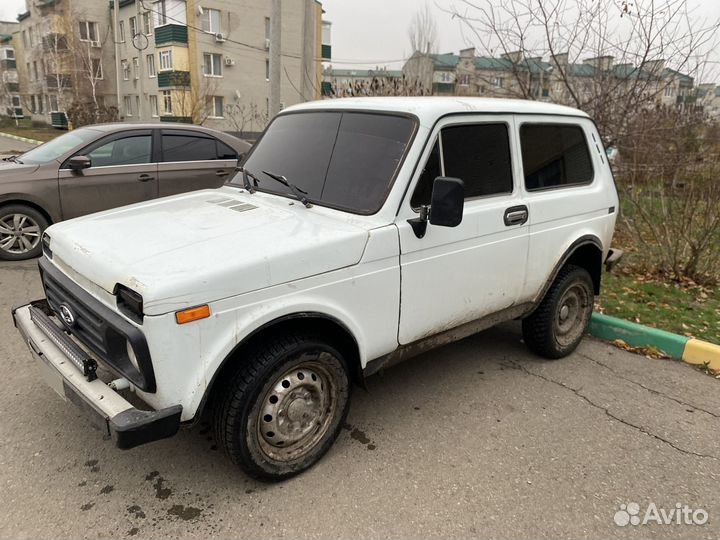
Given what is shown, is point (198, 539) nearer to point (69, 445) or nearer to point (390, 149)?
point (69, 445)

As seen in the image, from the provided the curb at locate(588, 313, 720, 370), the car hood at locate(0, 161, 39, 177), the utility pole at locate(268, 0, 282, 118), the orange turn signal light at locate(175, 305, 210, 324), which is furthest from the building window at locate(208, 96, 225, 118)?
the orange turn signal light at locate(175, 305, 210, 324)

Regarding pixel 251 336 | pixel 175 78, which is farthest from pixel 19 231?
pixel 175 78

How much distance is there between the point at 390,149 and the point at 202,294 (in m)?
1.43

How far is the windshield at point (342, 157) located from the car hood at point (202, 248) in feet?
0.59

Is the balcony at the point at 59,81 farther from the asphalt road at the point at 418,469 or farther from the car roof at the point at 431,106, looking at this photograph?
the asphalt road at the point at 418,469

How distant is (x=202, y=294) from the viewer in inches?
89.1

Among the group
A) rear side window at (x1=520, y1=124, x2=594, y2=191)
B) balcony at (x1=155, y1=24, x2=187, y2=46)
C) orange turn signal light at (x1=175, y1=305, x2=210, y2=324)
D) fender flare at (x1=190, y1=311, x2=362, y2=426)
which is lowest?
fender flare at (x1=190, y1=311, x2=362, y2=426)

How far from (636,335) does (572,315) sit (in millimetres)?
723

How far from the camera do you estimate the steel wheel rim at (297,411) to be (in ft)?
8.71

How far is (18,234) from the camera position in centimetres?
639

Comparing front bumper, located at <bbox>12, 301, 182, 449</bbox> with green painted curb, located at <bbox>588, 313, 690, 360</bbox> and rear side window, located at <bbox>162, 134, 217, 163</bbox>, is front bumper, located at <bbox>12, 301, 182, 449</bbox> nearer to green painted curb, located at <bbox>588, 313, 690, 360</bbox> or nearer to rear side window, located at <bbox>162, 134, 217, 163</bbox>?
green painted curb, located at <bbox>588, 313, 690, 360</bbox>

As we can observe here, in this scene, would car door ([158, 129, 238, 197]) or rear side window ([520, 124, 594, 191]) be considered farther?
car door ([158, 129, 238, 197])

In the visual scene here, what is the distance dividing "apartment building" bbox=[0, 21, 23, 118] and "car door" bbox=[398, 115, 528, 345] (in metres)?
61.8

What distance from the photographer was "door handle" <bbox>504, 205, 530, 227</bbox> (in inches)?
139
